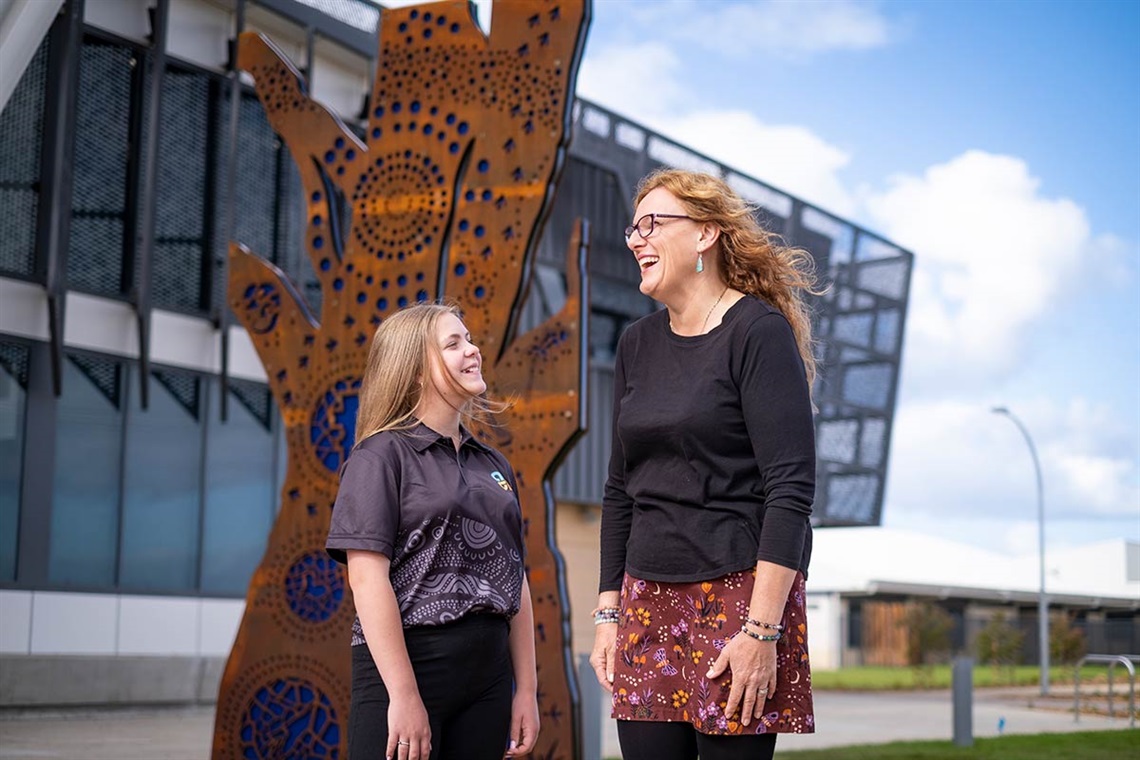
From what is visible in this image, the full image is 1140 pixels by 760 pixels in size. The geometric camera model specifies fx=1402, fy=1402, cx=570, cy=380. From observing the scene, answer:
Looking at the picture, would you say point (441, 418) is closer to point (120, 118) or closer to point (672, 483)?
point (672, 483)

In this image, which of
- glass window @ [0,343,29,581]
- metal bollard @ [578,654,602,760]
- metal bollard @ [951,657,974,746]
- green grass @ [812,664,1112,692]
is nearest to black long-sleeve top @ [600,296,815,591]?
metal bollard @ [578,654,602,760]

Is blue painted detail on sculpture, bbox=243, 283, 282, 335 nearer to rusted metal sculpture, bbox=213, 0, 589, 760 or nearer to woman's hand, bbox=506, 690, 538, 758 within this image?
rusted metal sculpture, bbox=213, 0, 589, 760

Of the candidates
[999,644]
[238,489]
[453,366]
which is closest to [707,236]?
[453,366]

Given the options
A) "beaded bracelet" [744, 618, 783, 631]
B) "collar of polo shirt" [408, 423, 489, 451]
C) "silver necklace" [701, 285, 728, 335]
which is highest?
"silver necklace" [701, 285, 728, 335]

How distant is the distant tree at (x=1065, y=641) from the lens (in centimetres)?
3121

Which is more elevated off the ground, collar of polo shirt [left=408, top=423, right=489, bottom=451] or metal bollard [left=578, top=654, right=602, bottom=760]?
collar of polo shirt [left=408, top=423, right=489, bottom=451]

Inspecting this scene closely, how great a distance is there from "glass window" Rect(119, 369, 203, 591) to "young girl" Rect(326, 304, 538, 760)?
39.9ft

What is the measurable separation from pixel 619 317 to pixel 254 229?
30.0ft

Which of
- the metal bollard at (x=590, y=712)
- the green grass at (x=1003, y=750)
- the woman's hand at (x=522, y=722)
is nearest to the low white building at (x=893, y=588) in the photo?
the green grass at (x=1003, y=750)

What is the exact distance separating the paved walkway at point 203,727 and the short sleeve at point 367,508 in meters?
7.49

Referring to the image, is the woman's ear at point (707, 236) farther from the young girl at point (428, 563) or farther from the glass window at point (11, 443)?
the glass window at point (11, 443)

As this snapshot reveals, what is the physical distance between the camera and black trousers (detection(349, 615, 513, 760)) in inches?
128

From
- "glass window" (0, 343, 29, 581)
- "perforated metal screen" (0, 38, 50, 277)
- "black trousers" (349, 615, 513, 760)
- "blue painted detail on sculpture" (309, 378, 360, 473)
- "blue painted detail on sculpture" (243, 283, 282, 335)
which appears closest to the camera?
"black trousers" (349, 615, 513, 760)

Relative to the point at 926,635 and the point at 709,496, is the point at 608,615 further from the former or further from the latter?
the point at 926,635
